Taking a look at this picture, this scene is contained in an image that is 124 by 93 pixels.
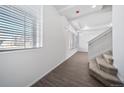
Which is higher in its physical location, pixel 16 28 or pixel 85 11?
pixel 85 11

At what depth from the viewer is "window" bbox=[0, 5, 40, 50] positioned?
67.3 inches

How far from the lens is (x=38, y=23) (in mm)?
2805

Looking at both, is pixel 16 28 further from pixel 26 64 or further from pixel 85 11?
pixel 85 11

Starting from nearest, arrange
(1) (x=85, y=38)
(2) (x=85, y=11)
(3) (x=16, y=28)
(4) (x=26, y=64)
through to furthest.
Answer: (3) (x=16, y=28)
(4) (x=26, y=64)
(2) (x=85, y=11)
(1) (x=85, y=38)

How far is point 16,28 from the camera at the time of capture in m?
1.97

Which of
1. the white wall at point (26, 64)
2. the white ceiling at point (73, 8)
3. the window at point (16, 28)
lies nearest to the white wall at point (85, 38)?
the white ceiling at point (73, 8)

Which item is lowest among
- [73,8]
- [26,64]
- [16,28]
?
[26,64]

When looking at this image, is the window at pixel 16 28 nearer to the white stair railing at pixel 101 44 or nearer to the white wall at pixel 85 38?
the white stair railing at pixel 101 44

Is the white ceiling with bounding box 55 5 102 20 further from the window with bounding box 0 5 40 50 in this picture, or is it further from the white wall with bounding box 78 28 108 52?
the white wall with bounding box 78 28 108 52

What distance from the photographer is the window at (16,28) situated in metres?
1.71

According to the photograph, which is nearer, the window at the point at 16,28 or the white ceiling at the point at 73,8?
the window at the point at 16,28

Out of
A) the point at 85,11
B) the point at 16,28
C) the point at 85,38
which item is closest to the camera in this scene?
the point at 16,28

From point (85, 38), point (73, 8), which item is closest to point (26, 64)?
point (73, 8)
